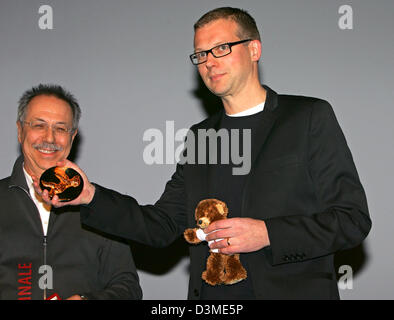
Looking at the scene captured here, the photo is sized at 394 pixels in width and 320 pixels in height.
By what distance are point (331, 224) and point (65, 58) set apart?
9.35ft

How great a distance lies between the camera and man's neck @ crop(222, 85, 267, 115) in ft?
7.66

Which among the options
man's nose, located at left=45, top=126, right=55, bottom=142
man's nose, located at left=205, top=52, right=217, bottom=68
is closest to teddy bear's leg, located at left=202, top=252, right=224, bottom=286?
man's nose, located at left=205, top=52, right=217, bottom=68

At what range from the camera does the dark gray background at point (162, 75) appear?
3.88m

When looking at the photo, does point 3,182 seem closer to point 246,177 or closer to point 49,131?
point 49,131

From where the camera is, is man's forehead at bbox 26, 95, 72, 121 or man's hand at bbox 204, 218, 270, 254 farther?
man's forehead at bbox 26, 95, 72, 121

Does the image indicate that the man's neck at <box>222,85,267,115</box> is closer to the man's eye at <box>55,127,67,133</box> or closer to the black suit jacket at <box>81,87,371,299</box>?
the black suit jacket at <box>81,87,371,299</box>

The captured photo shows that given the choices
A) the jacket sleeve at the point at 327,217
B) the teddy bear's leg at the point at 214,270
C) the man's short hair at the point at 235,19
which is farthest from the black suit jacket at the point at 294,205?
the man's short hair at the point at 235,19

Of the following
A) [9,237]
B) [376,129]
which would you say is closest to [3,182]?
[9,237]

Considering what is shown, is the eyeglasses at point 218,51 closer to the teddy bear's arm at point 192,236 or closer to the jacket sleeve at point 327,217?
the jacket sleeve at point 327,217

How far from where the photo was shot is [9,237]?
2.49m

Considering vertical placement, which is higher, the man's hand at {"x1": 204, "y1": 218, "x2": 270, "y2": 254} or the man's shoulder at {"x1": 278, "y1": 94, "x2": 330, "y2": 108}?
the man's shoulder at {"x1": 278, "y1": 94, "x2": 330, "y2": 108}

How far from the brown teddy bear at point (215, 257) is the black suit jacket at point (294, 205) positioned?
0.07 metres

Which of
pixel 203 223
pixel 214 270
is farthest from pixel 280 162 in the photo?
pixel 214 270

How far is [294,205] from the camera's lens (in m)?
2.07
